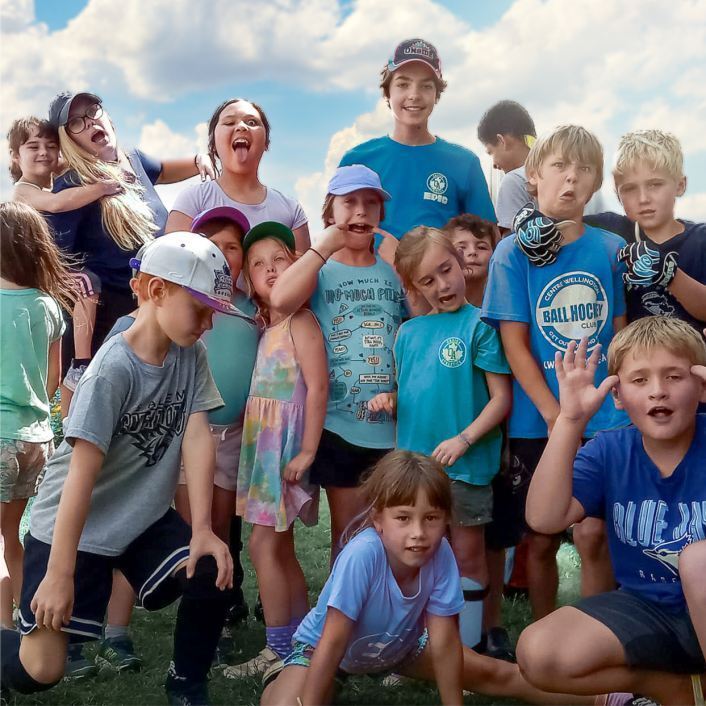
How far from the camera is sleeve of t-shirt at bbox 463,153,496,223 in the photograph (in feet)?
13.6

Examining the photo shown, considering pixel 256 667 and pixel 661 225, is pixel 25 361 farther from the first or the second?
pixel 661 225

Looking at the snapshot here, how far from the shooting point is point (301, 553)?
507cm

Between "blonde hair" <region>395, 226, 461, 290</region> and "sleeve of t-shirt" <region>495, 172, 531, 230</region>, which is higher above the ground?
"sleeve of t-shirt" <region>495, 172, 531, 230</region>

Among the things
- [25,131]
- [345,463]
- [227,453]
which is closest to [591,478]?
[345,463]

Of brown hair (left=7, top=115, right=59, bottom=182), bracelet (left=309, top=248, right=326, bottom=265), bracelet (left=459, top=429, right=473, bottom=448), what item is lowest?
bracelet (left=459, top=429, right=473, bottom=448)

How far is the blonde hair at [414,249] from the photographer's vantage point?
3447 mm

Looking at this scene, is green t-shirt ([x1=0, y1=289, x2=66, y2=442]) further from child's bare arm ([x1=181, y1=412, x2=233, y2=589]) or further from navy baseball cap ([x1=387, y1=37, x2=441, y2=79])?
navy baseball cap ([x1=387, y1=37, x2=441, y2=79])

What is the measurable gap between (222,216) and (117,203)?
3.25 feet

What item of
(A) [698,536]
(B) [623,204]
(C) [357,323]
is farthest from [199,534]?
(B) [623,204]

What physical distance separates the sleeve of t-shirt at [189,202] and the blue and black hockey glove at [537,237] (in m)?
1.46

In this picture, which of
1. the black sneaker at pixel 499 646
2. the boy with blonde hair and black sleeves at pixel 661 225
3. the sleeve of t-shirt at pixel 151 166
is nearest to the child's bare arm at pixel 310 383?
the black sneaker at pixel 499 646

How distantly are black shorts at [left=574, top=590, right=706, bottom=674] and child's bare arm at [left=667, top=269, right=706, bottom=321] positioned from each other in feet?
3.71

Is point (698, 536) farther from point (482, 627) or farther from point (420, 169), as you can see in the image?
point (420, 169)

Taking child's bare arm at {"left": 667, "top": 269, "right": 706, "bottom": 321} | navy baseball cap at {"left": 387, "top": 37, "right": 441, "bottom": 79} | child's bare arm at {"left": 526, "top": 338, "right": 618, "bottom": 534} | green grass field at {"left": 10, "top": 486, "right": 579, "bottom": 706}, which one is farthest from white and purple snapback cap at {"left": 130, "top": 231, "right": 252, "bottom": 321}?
navy baseball cap at {"left": 387, "top": 37, "right": 441, "bottom": 79}
